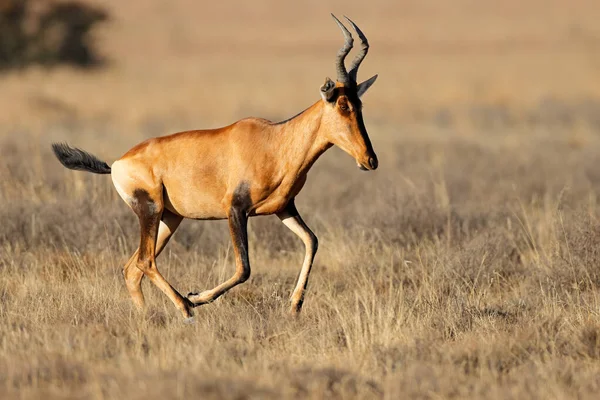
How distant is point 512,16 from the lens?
A: 236 ft

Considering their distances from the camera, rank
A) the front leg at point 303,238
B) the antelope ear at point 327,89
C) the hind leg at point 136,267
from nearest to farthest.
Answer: the antelope ear at point 327,89 → the front leg at point 303,238 → the hind leg at point 136,267

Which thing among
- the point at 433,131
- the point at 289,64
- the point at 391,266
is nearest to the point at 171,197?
the point at 391,266

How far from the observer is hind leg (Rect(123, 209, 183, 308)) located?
8.77 m

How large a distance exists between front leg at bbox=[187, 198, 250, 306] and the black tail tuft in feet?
5.08

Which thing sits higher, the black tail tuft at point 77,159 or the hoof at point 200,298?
the black tail tuft at point 77,159

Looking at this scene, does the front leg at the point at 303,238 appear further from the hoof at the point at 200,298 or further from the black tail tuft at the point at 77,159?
the black tail tuft at the point at 77,159

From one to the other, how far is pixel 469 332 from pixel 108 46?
54.6 meters

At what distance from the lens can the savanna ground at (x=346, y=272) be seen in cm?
629

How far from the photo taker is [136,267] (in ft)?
28.8

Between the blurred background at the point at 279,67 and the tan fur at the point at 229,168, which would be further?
the blurred background at the point at 279,67

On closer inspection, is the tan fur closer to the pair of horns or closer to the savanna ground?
the pair of horns

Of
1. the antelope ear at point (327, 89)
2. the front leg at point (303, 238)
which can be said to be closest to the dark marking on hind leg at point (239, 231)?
the front leg at point (303, 238)

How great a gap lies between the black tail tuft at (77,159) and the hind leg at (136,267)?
72 cm

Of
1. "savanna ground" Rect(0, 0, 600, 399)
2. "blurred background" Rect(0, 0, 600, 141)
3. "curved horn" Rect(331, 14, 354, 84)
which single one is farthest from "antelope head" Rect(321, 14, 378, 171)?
"blurred background" Rect(0, 0, 600, 141)
